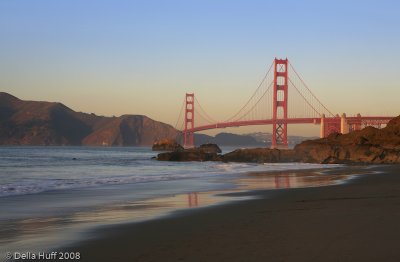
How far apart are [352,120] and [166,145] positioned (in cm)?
4193

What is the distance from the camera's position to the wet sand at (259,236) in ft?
16.3

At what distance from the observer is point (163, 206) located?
31.8 ft

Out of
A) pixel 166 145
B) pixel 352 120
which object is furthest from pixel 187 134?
pixel 352 120

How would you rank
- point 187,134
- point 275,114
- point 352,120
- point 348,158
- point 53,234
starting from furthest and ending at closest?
point 187,134 → point 275,114 → point 352,120 → point 348,158 → point 53,234

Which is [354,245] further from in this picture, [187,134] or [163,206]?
[187,134]

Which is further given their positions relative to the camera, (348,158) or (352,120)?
(352,120)

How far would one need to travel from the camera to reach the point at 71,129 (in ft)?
585

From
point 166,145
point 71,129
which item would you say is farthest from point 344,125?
point 71,129

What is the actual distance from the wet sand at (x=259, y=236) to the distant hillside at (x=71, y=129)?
155 meters

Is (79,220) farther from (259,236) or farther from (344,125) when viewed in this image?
(344,125)

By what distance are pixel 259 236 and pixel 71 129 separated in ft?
583

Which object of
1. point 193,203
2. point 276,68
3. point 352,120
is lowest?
point 193,203

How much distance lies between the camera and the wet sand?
4973mm

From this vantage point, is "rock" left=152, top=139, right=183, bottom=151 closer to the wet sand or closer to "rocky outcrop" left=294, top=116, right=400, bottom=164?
"rocky outcrop" left=294, top=116, right=400, bottom=164
